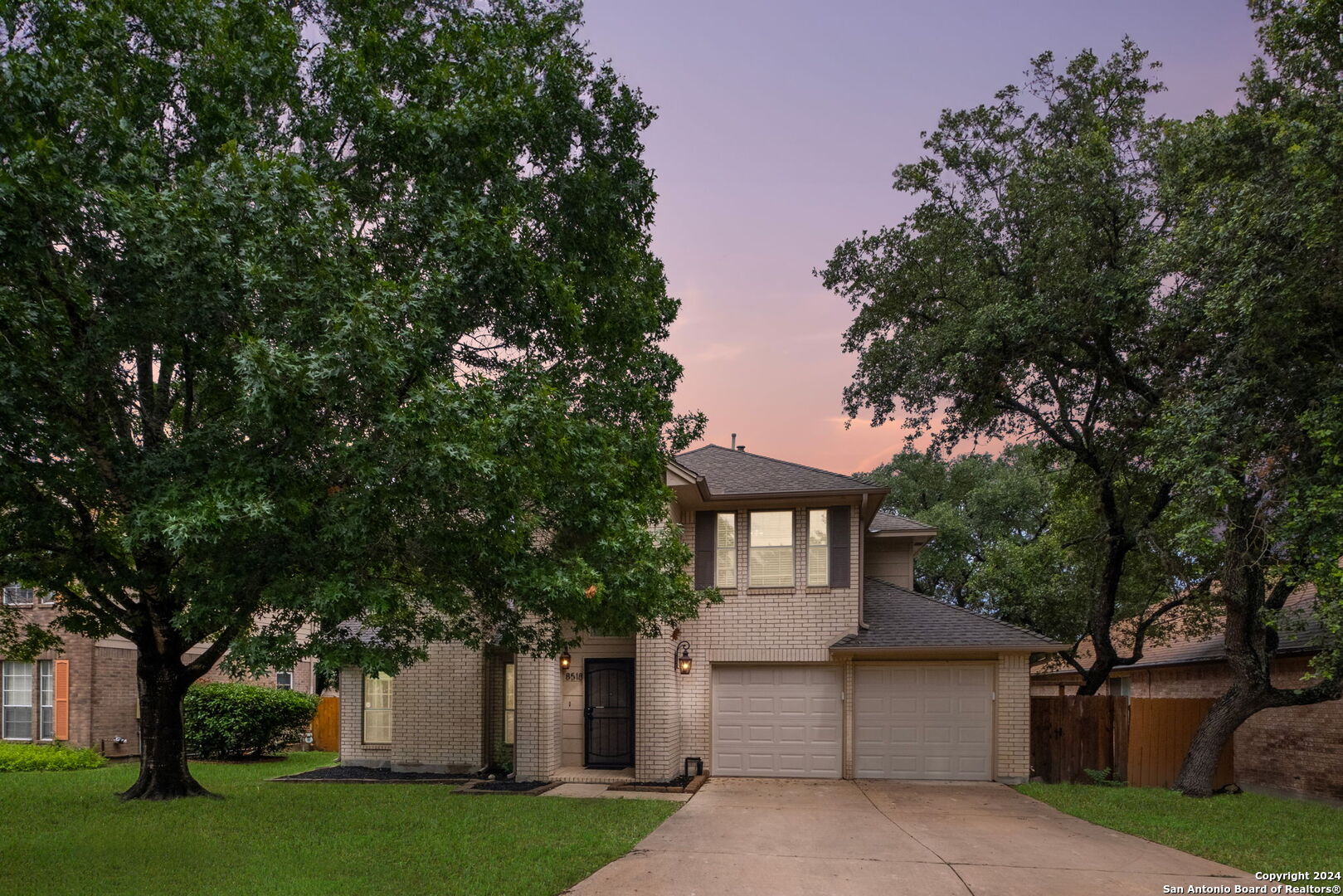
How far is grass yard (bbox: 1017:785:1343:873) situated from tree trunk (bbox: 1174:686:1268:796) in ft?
1.01

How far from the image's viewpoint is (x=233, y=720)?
1912 centimetres

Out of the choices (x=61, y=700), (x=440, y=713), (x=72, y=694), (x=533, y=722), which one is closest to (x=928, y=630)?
(x=533, y=722)

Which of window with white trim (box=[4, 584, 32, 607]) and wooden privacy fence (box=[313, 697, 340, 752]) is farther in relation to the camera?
wooden privacy fence (box=[313, 697, 340, 752])

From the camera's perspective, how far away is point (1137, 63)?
54.8 ft

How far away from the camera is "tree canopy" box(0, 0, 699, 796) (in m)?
7.51

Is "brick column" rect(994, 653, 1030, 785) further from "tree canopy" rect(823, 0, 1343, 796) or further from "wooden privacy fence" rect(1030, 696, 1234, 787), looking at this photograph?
"tree canopy" rect(823, 0, 1343, 796)

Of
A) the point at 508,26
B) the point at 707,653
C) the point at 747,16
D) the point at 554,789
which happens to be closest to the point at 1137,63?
the point at 747,16

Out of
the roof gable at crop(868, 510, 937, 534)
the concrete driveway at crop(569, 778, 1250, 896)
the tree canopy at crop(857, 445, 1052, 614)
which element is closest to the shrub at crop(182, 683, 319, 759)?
the concrete driveway at crop(569, 778, 1250, 896)

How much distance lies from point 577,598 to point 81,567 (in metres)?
5.70

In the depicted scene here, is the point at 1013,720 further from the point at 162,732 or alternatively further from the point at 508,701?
the point at 162,732

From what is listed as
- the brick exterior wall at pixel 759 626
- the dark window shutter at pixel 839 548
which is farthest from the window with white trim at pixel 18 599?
the dark window shutter at pixel 839 548

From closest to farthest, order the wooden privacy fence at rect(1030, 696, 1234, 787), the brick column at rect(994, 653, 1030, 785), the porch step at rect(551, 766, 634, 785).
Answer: the porch step at rect(551, 766, 634, 785), the brick column at rect(994, 653, 1030, 785), the wooden privacy fence at rect(1030, 696, 1234, 787)

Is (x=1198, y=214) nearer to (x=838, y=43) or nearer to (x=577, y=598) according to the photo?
(x=838, y=43)

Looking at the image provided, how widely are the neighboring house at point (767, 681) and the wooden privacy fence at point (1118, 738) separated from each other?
4.25 ft
